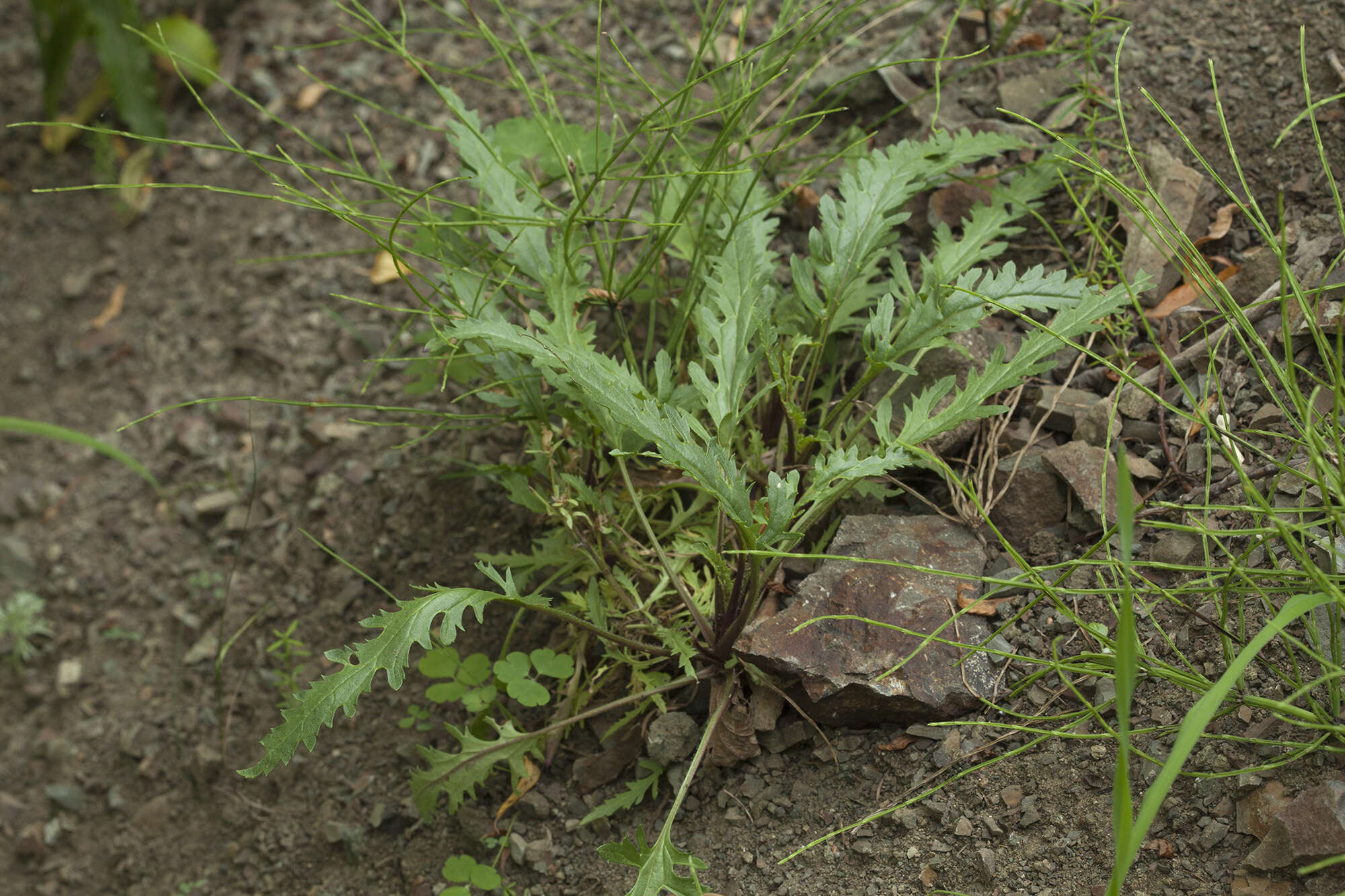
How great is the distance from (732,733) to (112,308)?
243 cm

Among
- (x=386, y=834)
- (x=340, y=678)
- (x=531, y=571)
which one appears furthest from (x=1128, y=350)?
(x=386, y=834)

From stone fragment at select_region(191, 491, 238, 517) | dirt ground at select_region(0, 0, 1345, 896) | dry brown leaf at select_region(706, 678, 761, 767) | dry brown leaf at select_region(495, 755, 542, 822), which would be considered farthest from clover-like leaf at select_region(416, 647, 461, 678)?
stone fragment at select_region(191, 491, 238, 517)

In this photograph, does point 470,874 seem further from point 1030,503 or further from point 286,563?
point 1030,503

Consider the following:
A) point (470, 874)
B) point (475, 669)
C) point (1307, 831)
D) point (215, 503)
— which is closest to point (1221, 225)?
point (1307, 831)

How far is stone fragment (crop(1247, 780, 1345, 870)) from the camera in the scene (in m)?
1.18

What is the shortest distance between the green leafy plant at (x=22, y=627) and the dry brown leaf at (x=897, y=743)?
216cm

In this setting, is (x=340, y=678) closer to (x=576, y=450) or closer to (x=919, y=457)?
(x=576, y=450)

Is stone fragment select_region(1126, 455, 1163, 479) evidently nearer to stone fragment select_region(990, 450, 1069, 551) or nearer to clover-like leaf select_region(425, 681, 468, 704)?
stone fragment select_region(990, 450, 1069, 551)

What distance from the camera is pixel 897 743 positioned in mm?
1586

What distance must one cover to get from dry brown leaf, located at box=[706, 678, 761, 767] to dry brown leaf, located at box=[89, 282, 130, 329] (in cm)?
234

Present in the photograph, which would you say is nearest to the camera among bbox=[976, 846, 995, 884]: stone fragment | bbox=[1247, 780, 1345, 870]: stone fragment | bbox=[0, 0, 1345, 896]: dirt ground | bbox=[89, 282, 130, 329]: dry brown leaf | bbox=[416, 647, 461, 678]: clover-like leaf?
bbox=[1247, 780, 1345, 870]: stone fragment

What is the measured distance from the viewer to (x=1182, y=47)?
2104 mm

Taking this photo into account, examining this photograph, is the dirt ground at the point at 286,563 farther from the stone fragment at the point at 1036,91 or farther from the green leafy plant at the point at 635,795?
the stone fragment at the point at 1036,91

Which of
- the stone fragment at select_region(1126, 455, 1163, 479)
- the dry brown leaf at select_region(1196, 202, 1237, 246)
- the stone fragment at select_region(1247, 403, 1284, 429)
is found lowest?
the stone fragment at select_region(1126, 455, 1163, 479)
